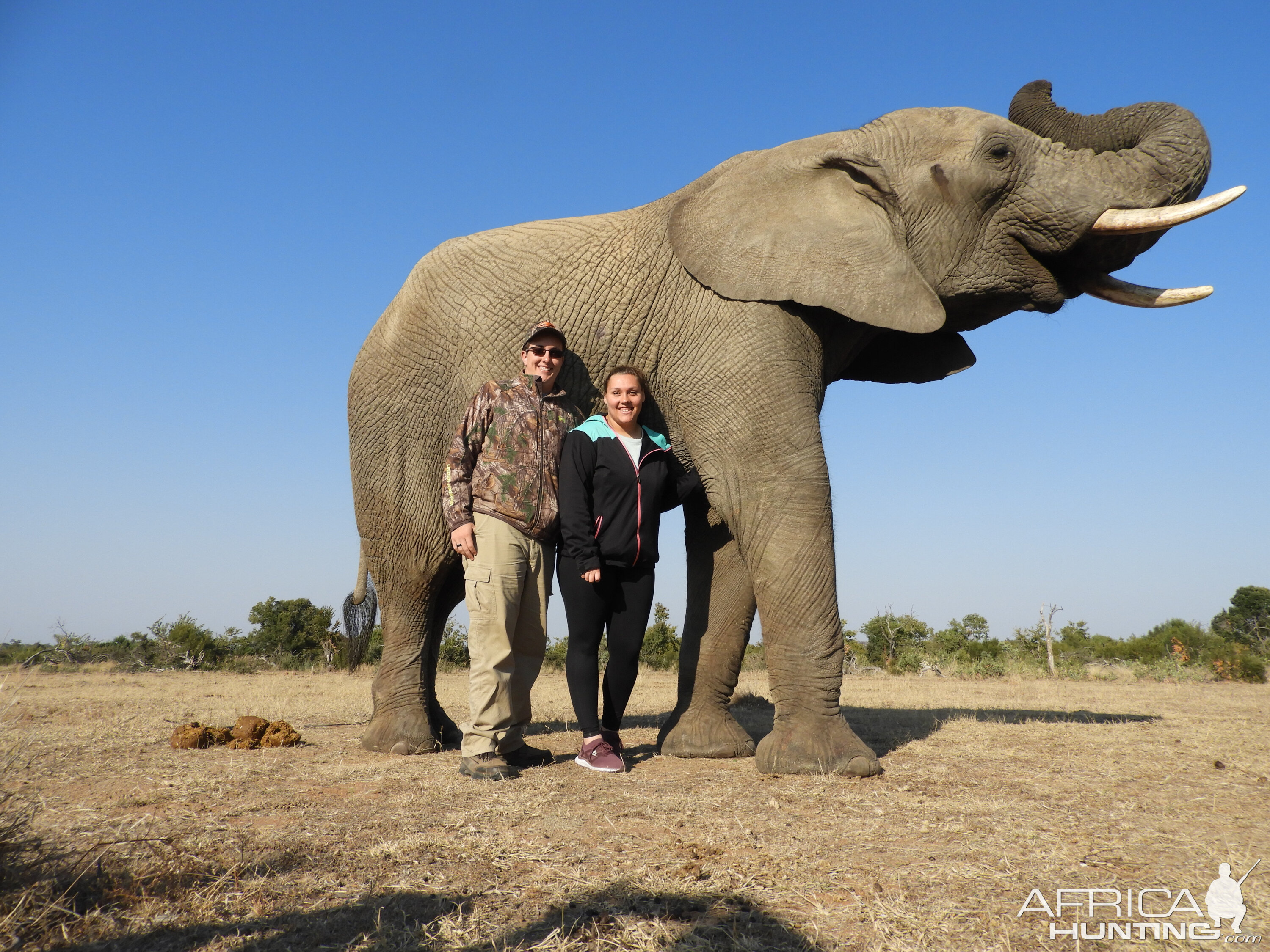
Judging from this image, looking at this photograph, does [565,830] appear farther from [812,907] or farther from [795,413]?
[795,413]

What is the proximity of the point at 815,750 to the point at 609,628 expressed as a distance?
1.35m

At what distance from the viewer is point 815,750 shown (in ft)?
15.6

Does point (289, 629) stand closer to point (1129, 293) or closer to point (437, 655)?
point (437, 655)

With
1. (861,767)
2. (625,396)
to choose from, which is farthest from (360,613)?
(861,767)

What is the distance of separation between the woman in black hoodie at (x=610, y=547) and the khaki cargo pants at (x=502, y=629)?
0.20 metres

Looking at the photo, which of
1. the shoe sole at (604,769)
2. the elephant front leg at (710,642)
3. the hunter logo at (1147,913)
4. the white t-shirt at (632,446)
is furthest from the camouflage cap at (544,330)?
the hunter logo at (1147,913)

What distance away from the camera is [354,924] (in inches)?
96.5

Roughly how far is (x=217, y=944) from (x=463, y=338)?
4.17 meters

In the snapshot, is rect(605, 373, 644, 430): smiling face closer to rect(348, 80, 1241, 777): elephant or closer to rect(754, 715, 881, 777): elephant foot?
rect(348, 80, 1241, 777): elephant

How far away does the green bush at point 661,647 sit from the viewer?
56.3 ft

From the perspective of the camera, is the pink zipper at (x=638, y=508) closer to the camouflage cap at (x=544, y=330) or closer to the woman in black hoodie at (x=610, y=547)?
the woman in black hoodie at (x=610, y=547)

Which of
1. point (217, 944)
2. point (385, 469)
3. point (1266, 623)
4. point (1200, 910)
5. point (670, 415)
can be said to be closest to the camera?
point (217, 944)

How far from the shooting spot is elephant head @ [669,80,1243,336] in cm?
518

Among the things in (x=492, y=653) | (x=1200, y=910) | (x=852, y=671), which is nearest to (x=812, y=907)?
(x=1200, y=910)
